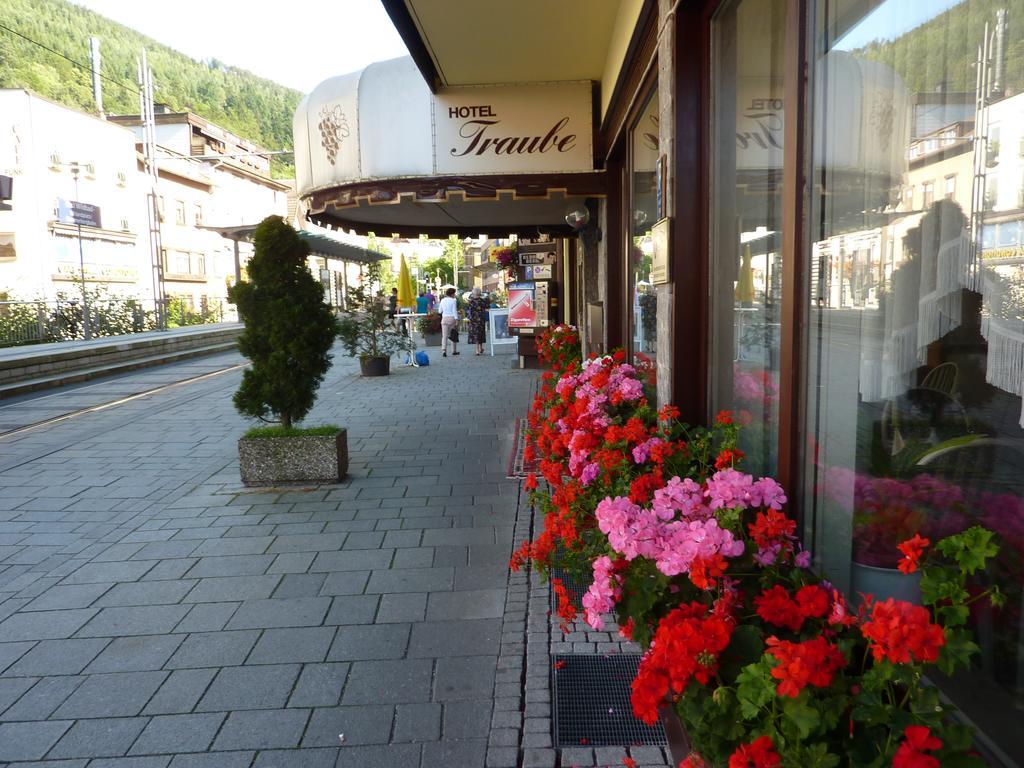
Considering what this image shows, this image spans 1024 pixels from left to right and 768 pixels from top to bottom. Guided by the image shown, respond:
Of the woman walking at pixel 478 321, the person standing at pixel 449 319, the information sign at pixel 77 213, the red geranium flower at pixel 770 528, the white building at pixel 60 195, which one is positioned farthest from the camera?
the white building at pixel 60 195

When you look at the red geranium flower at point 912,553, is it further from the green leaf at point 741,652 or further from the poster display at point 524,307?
the poster display at point 524,307

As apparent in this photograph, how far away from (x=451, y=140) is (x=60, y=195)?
104 ft

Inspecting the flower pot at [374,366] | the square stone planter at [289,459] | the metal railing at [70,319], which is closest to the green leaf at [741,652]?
the square stone planter at [289,459]

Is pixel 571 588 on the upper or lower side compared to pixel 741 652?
lower

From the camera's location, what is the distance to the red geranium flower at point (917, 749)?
Answer: 1.22 metres

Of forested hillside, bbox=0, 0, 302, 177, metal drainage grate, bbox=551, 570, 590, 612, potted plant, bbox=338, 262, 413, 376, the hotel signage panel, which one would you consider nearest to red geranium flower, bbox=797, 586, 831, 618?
metal drainage grate, bbox=551, 570, 590, 612

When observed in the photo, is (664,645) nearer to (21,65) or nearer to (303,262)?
(303,262)

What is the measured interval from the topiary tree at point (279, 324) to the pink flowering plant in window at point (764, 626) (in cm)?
364

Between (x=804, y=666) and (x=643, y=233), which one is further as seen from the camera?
(x=643, y=233)

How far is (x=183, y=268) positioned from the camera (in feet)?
139

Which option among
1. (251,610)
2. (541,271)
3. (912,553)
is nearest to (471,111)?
(251,610)

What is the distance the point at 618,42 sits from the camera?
16.6 ft

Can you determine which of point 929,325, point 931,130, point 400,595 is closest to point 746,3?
point 931,130

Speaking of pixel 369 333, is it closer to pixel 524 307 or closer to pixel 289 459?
pixel 524 307
